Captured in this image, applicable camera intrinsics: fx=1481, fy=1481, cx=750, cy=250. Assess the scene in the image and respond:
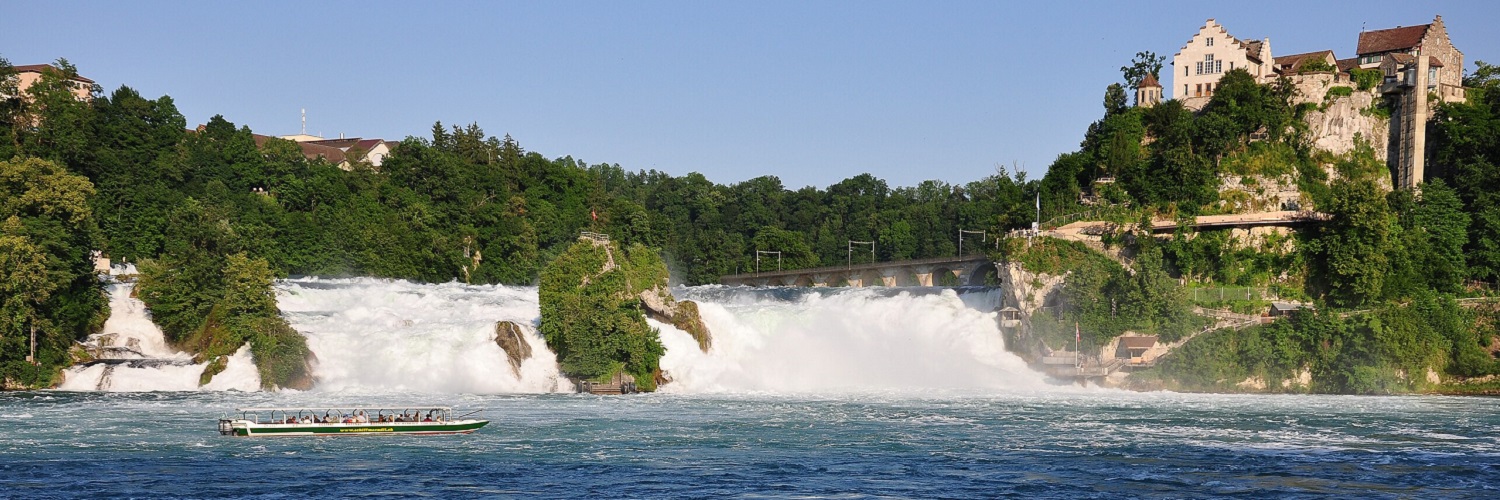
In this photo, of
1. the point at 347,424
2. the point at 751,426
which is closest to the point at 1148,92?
the point at 751,426

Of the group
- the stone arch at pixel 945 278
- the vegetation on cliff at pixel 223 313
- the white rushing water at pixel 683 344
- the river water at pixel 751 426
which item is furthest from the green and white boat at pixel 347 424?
the stone arch at pixel 945 278

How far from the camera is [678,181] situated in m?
153

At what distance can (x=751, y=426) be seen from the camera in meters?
44.6

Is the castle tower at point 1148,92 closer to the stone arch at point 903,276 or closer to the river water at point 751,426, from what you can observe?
the river water at point 751,426

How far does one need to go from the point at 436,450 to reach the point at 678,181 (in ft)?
376

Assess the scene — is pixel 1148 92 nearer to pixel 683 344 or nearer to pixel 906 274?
pixel 906 274

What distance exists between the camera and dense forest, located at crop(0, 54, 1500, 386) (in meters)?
57.8

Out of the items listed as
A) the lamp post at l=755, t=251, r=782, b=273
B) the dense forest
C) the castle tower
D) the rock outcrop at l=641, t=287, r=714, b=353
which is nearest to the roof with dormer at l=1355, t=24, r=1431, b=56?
the dense forest

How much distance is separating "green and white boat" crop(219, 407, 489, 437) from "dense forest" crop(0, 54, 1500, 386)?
11.9 m

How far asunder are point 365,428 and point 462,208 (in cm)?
4703

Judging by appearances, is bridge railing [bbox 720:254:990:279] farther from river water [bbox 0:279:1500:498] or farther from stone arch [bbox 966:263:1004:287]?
river water [bbox 0:279:1500:498]

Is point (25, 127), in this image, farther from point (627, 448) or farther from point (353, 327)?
point (627, 448)

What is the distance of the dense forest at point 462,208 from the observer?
190 ft

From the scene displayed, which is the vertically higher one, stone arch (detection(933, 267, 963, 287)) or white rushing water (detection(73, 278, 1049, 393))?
stone arch (detection(933, 267, 963, 287))
